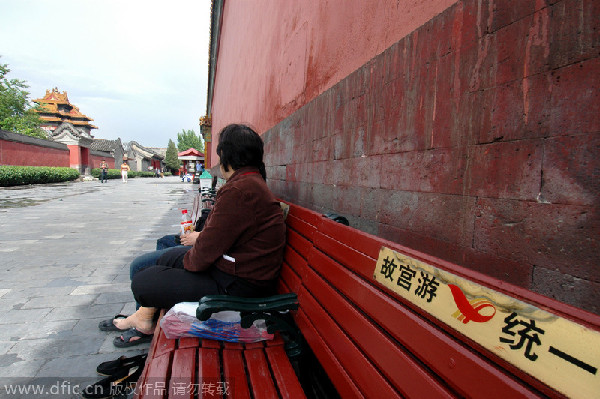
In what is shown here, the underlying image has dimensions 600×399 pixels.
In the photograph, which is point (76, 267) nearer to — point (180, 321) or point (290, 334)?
point (180, 321)

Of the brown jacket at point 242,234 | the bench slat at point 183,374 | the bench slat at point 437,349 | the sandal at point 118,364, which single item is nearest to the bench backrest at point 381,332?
the bench slat at point 437,349

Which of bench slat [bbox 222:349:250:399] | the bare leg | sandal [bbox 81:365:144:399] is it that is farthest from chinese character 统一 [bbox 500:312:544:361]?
the bare leg

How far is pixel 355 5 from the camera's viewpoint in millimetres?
2363

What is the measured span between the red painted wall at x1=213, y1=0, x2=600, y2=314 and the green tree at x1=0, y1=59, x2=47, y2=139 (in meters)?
44.6

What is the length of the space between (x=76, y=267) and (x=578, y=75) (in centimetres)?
541

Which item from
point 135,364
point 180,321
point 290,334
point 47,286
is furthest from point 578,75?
point 47,286

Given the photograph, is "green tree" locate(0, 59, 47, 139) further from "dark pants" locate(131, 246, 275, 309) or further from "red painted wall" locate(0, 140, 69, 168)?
"dark pants" locate(131, 246, 275, 309)

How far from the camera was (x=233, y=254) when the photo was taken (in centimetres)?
204

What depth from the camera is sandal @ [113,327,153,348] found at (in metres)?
2.58

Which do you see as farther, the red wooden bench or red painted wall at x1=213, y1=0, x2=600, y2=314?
red painted wall at x1=213, y1=0, x2=600, y2=314

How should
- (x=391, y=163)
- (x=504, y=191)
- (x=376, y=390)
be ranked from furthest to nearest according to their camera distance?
(x=391, y=163) → (x=504, y=191) → (x=376, y=390)

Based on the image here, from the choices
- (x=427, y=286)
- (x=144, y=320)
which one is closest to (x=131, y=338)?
(x=144, y=320)

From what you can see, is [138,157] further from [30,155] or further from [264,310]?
[264,310]

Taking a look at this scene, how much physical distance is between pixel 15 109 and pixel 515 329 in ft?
162
